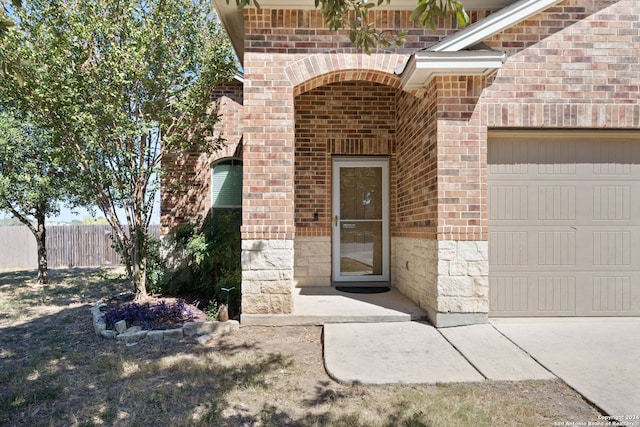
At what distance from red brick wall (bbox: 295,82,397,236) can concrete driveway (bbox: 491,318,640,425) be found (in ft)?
11.3

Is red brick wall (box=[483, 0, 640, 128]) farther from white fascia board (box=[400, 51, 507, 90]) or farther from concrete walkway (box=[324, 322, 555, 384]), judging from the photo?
concrete walkway (box=[324, 322, 555, 384])

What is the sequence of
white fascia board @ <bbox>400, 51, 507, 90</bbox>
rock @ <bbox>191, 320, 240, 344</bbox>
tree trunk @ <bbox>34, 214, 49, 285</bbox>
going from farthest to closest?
tree trunk @ <bbox>34, 214, 49, 285</bbox> → rock @ <bbox>191, 320, 240, 344</bbox> → white fascia board @ <bbox>400, 51, 507, 90</bbox>

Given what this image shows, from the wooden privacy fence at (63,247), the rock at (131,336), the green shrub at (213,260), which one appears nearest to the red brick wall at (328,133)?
the green shrub at (213,260)

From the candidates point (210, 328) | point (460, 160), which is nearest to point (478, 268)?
point (460, 160)

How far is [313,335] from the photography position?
4.45 metres

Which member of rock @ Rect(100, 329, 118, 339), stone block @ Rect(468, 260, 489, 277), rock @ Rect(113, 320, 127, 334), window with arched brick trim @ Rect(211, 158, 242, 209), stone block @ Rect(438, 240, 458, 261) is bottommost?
rock @ Rect(100, 329, 118, 339)

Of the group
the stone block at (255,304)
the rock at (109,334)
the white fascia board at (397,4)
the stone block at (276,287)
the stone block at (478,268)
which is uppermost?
the white fascia board at (397,4)

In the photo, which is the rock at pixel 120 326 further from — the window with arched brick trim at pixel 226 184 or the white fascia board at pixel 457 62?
the white fascia board at pixel 457 62

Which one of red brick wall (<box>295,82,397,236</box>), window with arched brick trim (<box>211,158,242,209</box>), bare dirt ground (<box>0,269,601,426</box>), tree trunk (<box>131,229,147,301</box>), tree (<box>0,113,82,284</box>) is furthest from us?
tree (<box>0,113,82,284</box>)

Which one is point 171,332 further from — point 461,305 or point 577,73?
point 577,73

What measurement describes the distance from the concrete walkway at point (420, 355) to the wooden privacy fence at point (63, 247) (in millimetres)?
11709

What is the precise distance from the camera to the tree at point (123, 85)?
4824mm

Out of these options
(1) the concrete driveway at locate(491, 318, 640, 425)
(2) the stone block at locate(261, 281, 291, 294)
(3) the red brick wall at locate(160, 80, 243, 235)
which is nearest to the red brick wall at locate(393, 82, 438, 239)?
(1) the concrete driveway at locate(491, 318, 640, 425)

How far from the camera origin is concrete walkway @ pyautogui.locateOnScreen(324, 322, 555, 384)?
129 inches
